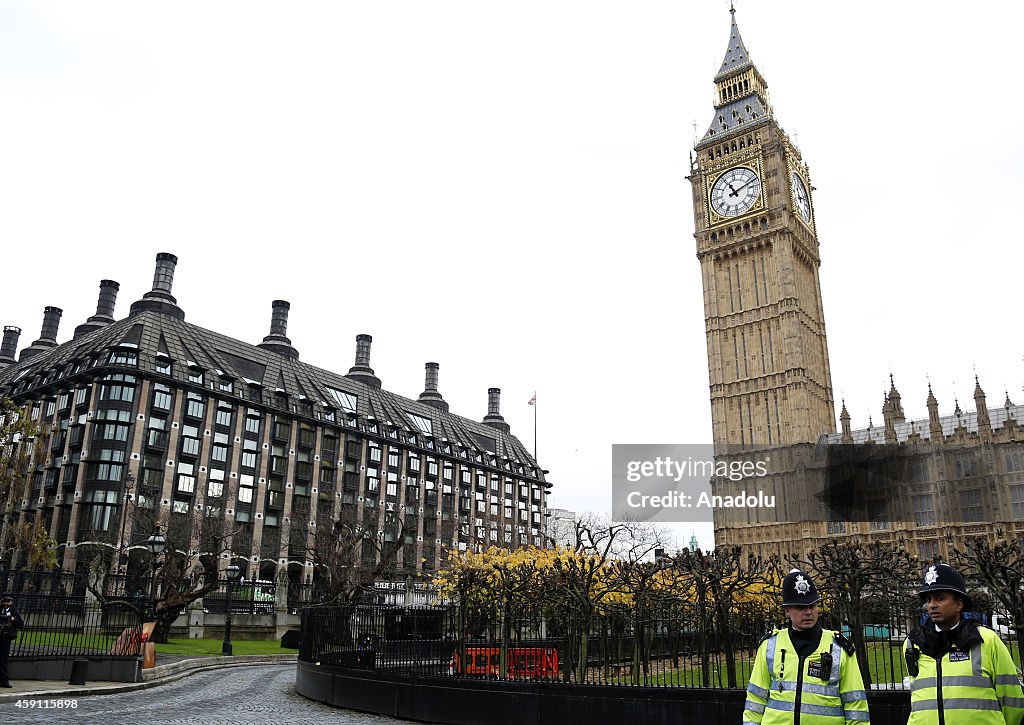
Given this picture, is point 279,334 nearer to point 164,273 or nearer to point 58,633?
point 164,273

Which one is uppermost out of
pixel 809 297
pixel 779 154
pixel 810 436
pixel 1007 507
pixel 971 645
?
pixel 779 154

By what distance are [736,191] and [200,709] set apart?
78824 millimetres

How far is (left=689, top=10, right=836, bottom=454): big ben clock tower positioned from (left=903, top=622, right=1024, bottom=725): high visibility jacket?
7276cm

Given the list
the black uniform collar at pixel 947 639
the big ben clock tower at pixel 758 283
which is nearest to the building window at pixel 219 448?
the big ben clock tower at pixel 758 283

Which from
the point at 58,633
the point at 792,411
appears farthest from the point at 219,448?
the point at 792,411

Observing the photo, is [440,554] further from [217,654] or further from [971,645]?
[971,645]

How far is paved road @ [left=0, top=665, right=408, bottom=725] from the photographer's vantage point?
44.4ft

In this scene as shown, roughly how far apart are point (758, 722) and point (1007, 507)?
218ft

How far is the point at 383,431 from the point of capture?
83375 millimetres

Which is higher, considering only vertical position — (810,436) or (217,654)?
(810,436)

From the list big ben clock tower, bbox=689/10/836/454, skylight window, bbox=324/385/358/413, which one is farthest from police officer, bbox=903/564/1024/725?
skylight window, bbox=324/385/358/413

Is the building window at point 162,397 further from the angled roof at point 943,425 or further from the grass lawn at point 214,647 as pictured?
the angled roof at point 943,425

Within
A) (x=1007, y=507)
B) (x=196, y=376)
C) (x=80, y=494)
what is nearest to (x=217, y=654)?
(x=80, y=494)

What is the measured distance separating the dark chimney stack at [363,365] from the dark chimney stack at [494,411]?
20788 millimetres
